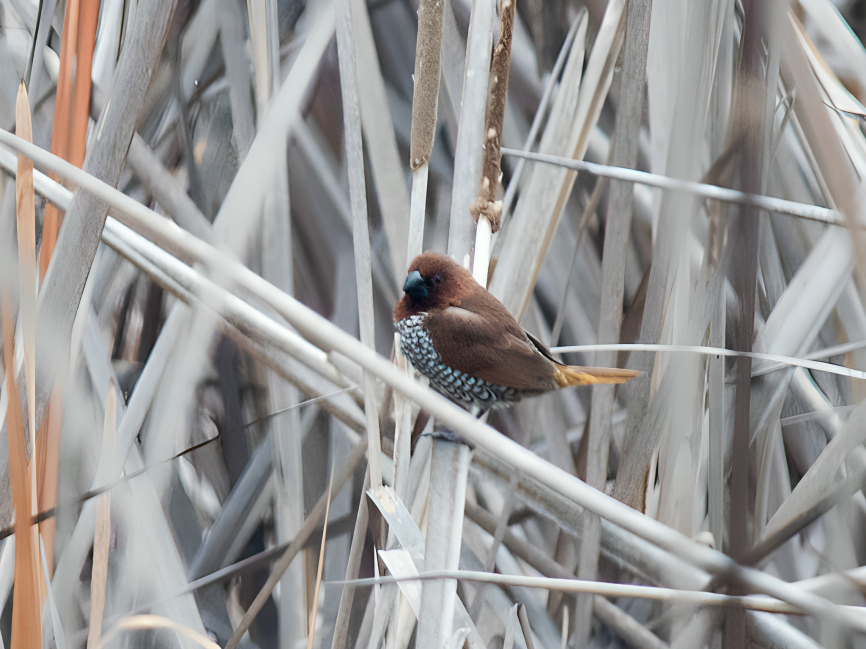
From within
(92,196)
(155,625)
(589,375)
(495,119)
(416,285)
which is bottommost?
(155,625)

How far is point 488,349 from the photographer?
2.33 feet

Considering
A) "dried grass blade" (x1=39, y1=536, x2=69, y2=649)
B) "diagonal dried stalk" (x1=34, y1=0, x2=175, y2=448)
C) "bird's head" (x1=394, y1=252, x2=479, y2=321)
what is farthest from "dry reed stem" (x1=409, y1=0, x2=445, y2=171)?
"dried grass blade" (x1=39, y1=536, x2=69, y2=649)

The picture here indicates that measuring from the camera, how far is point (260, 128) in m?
0.77

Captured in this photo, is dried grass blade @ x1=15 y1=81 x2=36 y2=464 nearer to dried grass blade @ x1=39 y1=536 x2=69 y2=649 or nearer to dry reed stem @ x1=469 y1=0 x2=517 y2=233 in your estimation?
dried grass blade @ x1=39 y1=536 x2=69 y2=649

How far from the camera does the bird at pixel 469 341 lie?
2.29ft

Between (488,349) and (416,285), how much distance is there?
13 cm

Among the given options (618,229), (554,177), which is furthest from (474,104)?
(618,229)

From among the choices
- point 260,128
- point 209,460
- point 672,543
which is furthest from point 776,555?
point 260,128

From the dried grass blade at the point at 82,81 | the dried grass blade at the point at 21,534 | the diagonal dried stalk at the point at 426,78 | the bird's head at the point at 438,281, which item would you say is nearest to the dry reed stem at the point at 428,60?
the diagonal dried stalk at the point at 426,78

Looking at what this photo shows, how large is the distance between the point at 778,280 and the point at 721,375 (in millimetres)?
301

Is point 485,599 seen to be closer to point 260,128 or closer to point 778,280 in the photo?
point 778,280

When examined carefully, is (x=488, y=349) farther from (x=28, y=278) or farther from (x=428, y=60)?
(x=28, y=278)

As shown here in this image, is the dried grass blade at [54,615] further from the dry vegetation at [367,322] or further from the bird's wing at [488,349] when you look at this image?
the bird's wing at [488,349]

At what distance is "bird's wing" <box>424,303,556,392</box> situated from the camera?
702 millimetres
